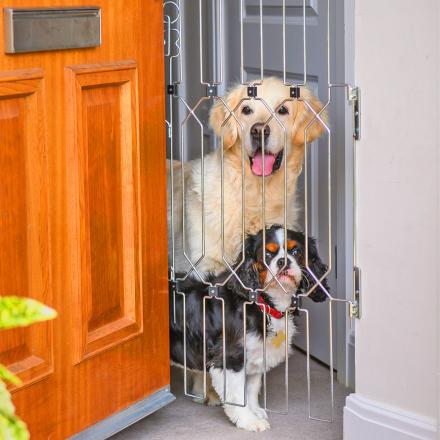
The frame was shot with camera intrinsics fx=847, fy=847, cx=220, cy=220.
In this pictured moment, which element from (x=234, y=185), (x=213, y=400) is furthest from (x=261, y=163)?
(x=213, y=400)

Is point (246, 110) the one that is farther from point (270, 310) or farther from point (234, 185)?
point (270, 310)

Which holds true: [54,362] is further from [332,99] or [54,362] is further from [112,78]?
[332,99]

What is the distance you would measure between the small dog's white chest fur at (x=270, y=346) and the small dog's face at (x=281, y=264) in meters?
0.13

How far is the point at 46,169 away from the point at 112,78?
12.1 inches

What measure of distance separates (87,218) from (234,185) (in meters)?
0.80

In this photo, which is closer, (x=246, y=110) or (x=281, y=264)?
(x=281, y=264)

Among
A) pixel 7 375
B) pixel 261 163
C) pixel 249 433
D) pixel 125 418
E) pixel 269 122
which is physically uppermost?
pixel 269 122

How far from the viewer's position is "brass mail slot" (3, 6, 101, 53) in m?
1.71

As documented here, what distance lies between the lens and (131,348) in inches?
87.7

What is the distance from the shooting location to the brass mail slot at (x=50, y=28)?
1715 mm

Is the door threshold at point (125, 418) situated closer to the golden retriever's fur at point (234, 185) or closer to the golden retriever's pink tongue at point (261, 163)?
the golden retriever's fur at point (234, 185)

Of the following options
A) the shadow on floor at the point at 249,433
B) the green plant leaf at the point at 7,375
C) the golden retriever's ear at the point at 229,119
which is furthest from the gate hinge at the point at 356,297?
the green plant leaf at the point at 7,375

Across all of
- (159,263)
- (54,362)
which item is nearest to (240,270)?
(159,263)

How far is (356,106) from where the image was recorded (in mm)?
2066
